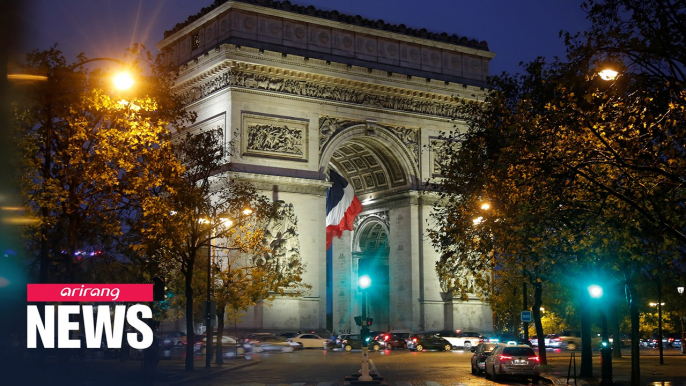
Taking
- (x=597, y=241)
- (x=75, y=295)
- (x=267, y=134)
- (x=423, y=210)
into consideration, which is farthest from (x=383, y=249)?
(x=75, y=295)

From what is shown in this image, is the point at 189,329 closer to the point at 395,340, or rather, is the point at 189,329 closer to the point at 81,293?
the point at 81,293

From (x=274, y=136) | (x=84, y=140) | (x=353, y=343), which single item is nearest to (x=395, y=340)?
(x=353, y=343)

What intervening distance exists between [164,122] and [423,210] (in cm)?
4031

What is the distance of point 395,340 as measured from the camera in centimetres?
6450

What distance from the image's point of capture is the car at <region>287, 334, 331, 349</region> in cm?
5971

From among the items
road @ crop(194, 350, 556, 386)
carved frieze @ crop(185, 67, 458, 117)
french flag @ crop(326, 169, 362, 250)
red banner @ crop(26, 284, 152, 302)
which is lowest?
road @ crop(194, 350, 556, 386)

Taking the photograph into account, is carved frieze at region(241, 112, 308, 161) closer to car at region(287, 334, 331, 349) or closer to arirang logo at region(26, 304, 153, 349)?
car at region(287, 334, 331, 349)

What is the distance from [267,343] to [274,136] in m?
13.9

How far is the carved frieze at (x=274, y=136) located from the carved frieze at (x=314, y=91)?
2083 mm

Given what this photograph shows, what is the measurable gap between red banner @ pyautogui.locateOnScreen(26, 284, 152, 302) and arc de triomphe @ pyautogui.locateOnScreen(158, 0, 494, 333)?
35449mm

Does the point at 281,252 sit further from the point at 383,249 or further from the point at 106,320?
the point at 106,320

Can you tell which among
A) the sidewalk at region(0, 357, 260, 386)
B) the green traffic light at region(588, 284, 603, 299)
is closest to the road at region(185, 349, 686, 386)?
the sidewalk at region(0, 357, 260, 386)

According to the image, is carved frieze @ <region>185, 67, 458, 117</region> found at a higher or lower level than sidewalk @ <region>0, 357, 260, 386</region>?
higher

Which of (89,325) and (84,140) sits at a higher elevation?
(84,140)
